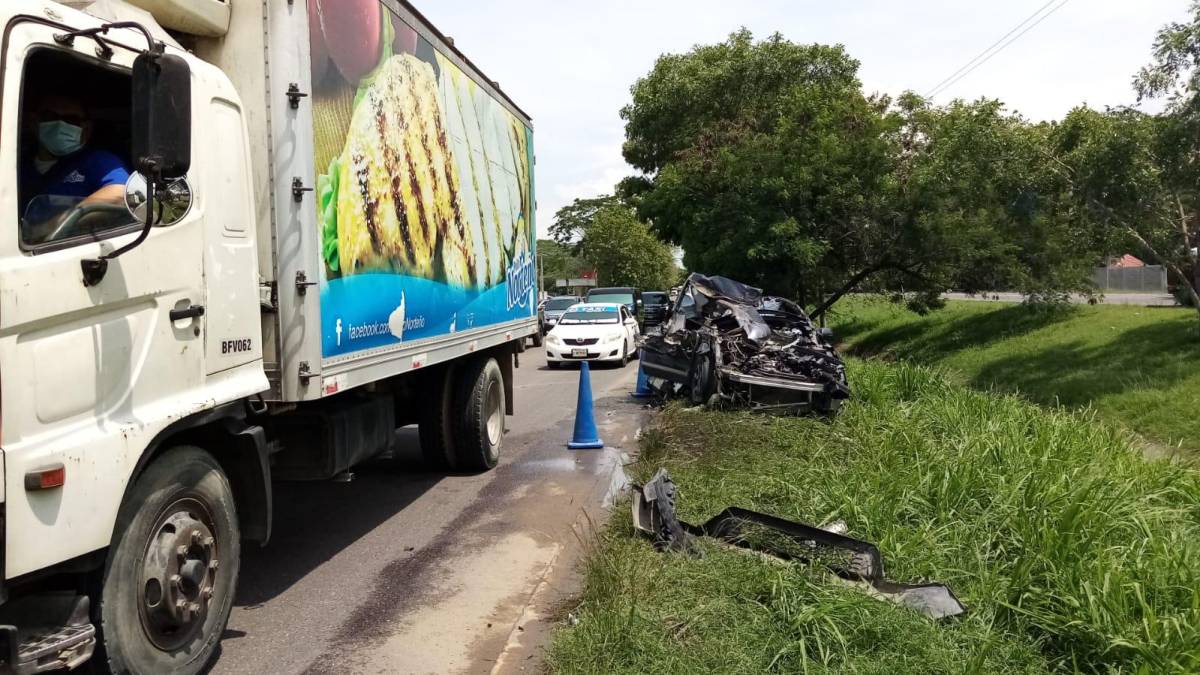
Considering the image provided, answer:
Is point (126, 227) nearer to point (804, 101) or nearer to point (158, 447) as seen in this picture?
point (158, 447)

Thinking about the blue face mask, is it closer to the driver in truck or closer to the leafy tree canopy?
the driver in truck

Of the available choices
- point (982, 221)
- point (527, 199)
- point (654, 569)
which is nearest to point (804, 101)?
point (982, 221)

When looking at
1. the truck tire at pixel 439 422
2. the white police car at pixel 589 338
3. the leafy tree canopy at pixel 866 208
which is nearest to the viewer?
the truck tire at pixel 439 422

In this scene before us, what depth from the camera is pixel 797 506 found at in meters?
5.88

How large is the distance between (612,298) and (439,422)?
21122 millimetres

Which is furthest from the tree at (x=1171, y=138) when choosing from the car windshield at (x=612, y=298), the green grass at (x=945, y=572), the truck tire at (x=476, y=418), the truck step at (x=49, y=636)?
the car windshield at (x=612, y=298)

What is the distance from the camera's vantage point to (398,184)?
19.0 feet

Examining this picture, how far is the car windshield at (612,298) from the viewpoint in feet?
94.1

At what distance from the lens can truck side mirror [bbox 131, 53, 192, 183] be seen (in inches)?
120

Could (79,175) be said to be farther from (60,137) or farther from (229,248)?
(229,248)

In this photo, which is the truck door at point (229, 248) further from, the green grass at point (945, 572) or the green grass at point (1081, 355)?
the green grass at point (1081, 355)

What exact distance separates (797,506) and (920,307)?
16.0m

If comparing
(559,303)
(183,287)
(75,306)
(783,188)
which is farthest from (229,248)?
(559,303)

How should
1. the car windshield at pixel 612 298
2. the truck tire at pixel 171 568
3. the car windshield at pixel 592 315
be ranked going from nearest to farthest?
1. the truck tire at pixel 171 568
2. the car windshield at pixel 592 315
3. the car windshield at pixel 612 298
